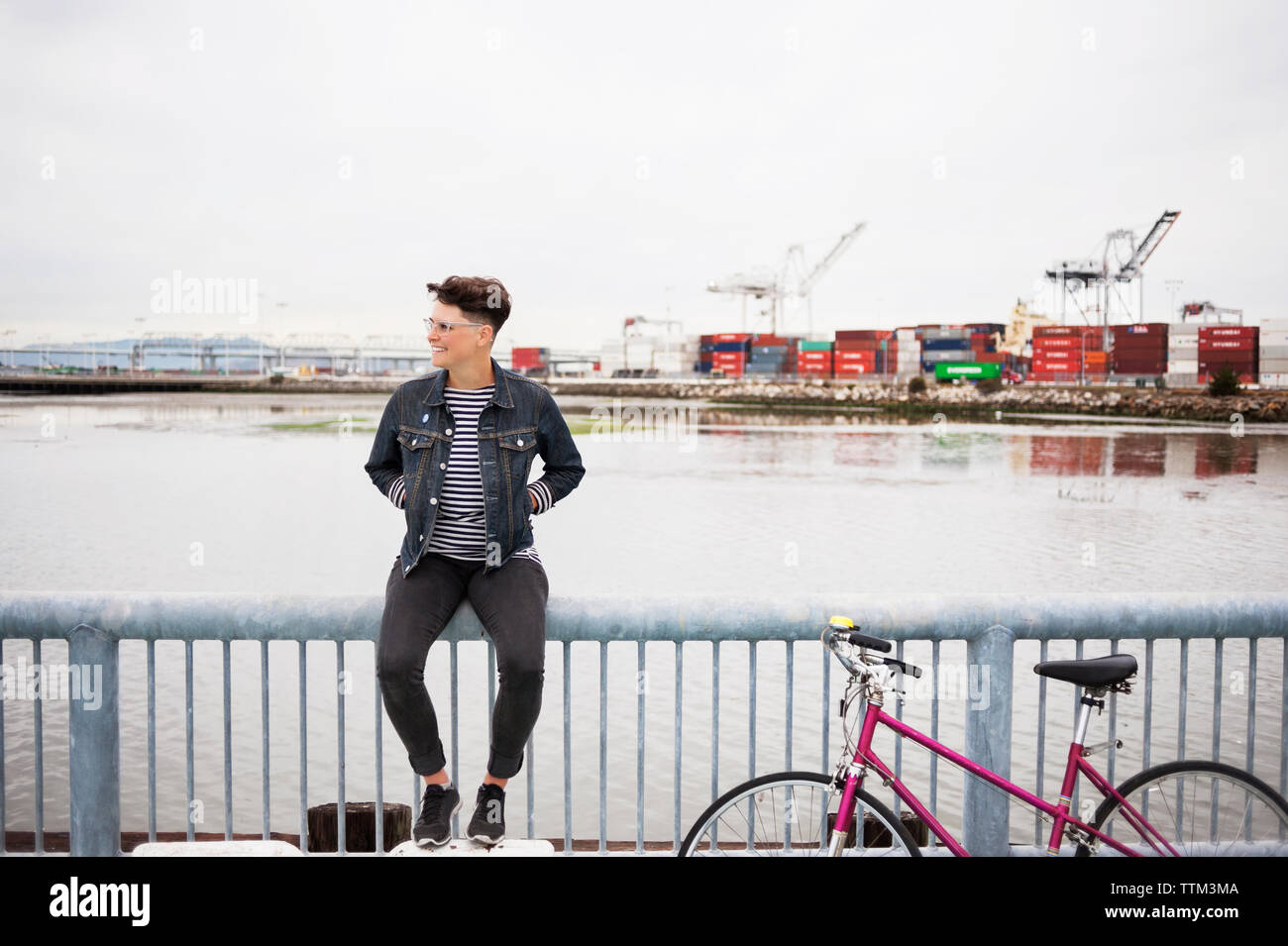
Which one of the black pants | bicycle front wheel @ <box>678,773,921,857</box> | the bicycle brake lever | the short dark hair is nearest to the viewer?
the bicycle brake lever

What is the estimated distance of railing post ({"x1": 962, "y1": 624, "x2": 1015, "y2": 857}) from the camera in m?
3.92

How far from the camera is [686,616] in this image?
3.87 m

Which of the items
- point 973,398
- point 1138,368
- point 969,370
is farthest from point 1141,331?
point 973,398

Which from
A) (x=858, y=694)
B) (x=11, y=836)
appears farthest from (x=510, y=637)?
(x=11, y=836)

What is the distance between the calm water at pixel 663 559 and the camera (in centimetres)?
909

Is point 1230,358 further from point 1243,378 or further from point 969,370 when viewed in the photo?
point 969,370

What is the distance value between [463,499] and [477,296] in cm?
79

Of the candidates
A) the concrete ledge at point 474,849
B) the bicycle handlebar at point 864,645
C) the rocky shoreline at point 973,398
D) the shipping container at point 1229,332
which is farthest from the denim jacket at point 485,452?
the shipping container at point 1229,332

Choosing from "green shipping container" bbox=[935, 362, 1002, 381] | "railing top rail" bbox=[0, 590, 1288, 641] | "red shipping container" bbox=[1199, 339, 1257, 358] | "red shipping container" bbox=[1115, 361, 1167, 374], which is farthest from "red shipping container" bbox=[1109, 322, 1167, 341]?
"railing top rail" bbox=[0, 590, 1288, 641]

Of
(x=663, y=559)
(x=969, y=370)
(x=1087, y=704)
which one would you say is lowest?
(x=663, y=559)

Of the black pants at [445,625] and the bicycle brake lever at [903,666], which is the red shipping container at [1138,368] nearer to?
the bicycle brake lever at [903,666]

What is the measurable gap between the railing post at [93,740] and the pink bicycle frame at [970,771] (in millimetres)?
2620

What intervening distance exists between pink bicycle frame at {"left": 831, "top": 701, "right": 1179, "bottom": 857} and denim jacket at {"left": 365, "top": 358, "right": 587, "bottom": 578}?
4.63 feet

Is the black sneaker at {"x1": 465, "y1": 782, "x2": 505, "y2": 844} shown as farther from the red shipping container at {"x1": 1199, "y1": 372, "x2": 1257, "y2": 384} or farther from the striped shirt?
the red shipping container at {"x1": 1199, "y1": 372, "x2": 1257, "y2": 384}
